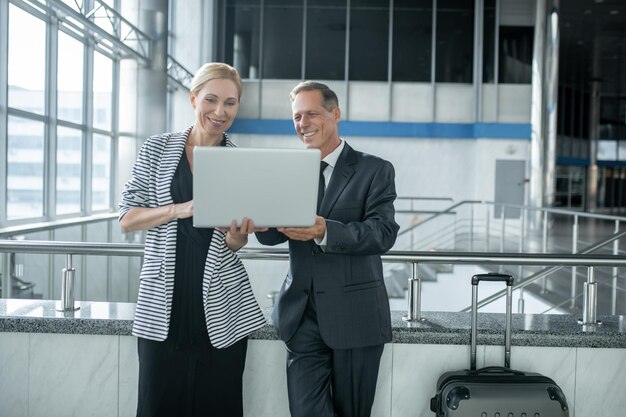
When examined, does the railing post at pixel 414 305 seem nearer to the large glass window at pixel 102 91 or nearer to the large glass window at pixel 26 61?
the large glass window at pixel 26 61

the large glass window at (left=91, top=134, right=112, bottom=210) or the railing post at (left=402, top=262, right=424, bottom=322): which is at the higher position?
the large glass window at (left=91, top=134, right=112, bottom=210)

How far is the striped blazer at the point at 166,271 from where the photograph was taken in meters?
1.99

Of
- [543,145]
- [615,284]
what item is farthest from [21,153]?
[543,145]

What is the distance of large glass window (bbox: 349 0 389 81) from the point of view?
17719 mm

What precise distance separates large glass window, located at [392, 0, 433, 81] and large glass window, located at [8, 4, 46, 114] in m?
10.8

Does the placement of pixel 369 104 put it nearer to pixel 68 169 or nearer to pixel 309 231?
pixel 68 169

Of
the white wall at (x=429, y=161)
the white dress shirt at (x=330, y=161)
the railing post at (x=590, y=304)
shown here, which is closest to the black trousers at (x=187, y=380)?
the white dress shirt at (x=330, y=161)

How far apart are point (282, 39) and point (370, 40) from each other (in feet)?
7.59

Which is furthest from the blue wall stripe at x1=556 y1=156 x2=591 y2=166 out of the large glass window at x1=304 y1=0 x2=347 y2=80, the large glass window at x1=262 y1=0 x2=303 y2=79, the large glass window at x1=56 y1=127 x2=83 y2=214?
the large glass window at x1=56 y1=127 x2=83 y2=214

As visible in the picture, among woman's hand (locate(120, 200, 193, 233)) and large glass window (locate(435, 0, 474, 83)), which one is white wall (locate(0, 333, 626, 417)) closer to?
woman's hand (locate(120, 200, 193, 233))

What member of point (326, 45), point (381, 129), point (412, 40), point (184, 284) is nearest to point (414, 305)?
point (184, 284)

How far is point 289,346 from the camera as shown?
2.18 m

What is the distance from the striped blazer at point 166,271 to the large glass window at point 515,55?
16.4 meters

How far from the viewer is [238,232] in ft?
6.30
